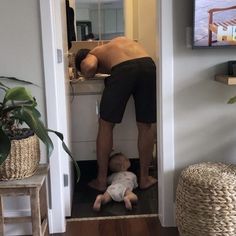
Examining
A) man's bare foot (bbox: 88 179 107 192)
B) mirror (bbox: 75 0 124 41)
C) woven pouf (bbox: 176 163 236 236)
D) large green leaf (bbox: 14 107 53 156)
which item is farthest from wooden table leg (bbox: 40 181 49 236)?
mirror (bbox: 75 0 124 41)

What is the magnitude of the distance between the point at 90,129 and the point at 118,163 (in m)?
0.38

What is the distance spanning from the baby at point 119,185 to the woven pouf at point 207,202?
2.29 feet

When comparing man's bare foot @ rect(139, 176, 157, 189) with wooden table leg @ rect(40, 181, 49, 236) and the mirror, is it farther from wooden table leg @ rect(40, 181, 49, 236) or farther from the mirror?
the mirror

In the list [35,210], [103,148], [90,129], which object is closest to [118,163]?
[103,148]

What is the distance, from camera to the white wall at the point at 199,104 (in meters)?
2.23

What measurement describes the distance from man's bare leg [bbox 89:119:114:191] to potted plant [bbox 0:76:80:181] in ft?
3.47

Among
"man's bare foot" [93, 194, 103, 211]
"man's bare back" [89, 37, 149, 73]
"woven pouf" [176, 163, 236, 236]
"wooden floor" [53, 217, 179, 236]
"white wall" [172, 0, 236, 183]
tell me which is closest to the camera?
"woven pouf" [176, 163, 236, 236]

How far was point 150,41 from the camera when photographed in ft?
12.5

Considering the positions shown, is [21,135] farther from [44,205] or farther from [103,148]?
[103,148]

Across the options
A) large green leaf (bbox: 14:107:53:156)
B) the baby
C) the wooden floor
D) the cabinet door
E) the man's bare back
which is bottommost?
the wooden floor

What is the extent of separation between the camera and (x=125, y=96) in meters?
2.98

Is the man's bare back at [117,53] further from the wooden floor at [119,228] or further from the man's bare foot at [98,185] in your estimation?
the wooden floor at [119,228]

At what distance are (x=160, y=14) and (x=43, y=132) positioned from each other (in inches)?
37.7

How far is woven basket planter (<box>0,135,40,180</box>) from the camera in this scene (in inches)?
76.3
